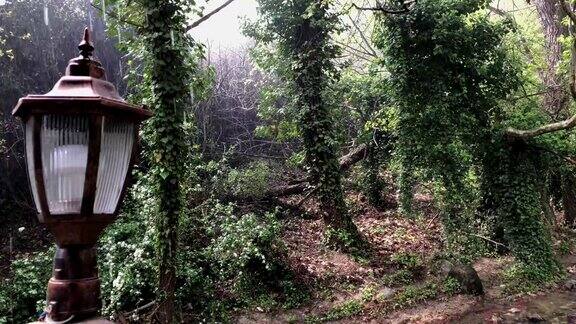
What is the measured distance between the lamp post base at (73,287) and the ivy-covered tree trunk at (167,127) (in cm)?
400

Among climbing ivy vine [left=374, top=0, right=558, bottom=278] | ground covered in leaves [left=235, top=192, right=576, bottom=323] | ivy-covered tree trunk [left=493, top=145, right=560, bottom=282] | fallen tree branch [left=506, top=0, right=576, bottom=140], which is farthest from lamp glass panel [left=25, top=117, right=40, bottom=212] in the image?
ivy-covered tree trunk [left=493, top=145, right=560, bottom=282]

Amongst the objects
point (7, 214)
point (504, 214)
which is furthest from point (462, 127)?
point (7, 214)

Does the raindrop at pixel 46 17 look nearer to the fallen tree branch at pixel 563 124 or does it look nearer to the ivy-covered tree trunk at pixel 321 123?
the ivy-covered tree trunk at pixel 321 123

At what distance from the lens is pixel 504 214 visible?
922cm

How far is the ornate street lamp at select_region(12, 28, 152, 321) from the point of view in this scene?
1.50 metres

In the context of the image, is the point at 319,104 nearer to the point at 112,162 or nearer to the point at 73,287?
the point at 112,162

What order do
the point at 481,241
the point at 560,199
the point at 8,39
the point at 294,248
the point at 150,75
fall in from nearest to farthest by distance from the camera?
the point at 150,75
the point at 294,248
the point at 481,241
the point at 8,39
the point at 560,199

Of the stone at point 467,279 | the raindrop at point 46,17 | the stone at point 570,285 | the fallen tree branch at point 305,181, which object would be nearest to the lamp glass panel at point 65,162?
the stone at point 467,279

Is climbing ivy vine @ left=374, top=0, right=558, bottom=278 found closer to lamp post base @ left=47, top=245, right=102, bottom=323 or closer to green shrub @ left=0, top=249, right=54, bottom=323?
green shrub @ left=0, top=249, right=54, bottom=323

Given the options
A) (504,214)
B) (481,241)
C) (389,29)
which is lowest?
(481,241)

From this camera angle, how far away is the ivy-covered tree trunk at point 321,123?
360 inches

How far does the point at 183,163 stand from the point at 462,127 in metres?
6.32

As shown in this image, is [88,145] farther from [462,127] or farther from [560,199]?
[560,199]

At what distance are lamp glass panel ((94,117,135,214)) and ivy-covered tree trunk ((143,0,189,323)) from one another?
3.88m
